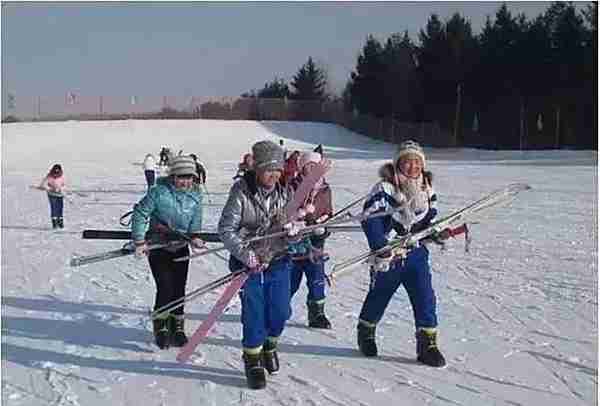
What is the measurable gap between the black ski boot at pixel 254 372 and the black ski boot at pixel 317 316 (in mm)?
1666

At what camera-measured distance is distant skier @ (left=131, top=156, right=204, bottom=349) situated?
257 inches

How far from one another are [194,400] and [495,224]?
1042 cm

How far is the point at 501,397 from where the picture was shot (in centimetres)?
529

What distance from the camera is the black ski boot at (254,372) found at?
5.53m

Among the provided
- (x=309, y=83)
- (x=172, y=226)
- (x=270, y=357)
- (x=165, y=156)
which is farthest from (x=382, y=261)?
(x=309, y=83)

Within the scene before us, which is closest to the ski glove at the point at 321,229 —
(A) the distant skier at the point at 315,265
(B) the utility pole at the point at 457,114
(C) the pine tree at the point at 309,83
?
(A) the distant skier at the point at 315,265

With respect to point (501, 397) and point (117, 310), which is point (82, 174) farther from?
point (501, 397)

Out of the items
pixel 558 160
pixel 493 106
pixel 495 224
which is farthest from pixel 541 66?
pixel 495 224

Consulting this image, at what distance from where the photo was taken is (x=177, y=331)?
22.0 feet

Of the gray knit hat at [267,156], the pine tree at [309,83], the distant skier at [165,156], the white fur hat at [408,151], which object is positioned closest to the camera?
the gray knit hat at [267,156]

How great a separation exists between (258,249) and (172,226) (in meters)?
1.34

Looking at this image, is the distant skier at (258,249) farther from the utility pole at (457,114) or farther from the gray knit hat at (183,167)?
the utility pole at (457,114)

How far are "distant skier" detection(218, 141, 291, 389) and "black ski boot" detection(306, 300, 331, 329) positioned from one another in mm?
1597

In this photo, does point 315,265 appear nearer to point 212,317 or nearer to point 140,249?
point 212,317
